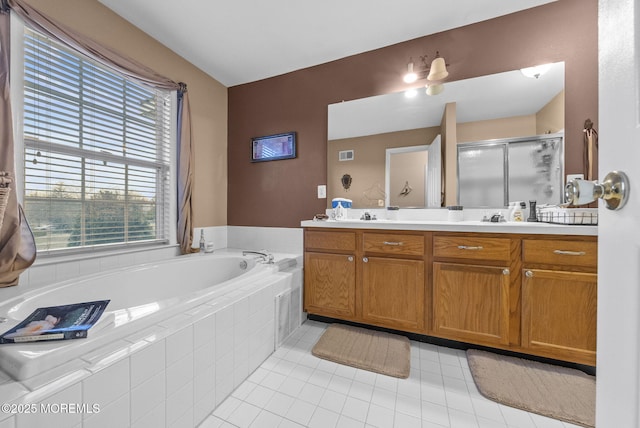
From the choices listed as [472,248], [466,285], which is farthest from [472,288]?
[472,248]

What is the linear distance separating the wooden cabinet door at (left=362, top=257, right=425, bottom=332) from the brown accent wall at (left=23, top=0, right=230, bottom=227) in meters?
1.75

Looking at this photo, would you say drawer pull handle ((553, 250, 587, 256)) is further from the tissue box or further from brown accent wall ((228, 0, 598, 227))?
the tissue box

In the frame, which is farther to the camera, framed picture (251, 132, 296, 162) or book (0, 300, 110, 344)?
framed picture (251, 132, 296, 162)

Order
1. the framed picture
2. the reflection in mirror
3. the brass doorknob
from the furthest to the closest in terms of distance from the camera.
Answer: the framed picture, the reflection in mirror, the brass doorknob

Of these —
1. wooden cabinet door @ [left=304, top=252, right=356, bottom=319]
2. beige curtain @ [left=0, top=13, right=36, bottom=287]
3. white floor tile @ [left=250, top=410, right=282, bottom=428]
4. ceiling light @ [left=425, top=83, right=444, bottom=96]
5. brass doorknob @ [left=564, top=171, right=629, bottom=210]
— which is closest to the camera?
brass doorknob @ [left=564, top=171, right=629, bottom=210]

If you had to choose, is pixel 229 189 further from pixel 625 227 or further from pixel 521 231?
pixel 625 227

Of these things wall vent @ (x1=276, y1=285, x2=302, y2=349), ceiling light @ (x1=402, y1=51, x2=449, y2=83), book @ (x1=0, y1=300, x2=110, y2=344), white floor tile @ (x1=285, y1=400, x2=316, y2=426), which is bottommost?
white floor tile @ (x1=285, y1=400, x2=316, y2=426)

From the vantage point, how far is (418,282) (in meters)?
1.65

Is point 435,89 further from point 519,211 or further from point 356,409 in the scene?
point 356,409

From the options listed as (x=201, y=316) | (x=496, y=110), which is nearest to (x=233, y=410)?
(x=201, y=316)

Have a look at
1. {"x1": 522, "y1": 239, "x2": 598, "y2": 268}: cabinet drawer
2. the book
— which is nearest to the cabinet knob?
{"x1": 522, "y1": 239, "x2": 598, "y2": 268}: cabinet drawer

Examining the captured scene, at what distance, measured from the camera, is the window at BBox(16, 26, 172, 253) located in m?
1.44

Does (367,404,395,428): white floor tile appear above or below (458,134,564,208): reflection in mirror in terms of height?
below

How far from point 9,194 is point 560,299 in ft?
9.54
